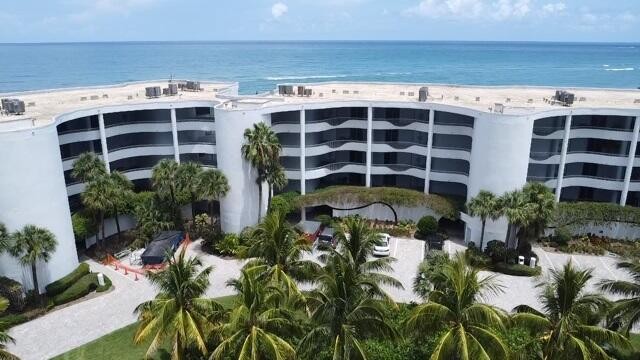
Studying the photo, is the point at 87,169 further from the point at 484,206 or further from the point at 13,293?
the point at 484,206

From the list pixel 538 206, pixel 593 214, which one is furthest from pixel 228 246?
pixel 593 214

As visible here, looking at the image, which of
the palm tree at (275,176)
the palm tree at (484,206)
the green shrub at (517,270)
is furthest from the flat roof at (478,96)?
the green shrub at (517,270)

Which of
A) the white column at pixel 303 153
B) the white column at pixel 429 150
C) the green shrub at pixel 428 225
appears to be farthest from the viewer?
the white column at pixel 303 153

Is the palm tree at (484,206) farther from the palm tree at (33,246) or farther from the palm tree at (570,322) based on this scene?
the palm tree at (33,246)

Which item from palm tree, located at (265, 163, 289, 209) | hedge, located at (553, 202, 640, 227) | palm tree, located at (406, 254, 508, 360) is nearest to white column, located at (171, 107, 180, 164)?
palm tree, located at (265, 163, 289, 209)

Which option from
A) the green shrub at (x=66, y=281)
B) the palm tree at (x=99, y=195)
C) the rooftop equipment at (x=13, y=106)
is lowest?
the green shrub at (x=66, y=281)

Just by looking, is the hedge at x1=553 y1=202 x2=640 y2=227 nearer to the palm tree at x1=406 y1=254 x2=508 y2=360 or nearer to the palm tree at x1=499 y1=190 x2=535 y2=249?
the palm tree at x1=499 y1=190 x2=535 y2=249

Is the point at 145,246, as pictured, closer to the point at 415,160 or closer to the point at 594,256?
the point at 415,160

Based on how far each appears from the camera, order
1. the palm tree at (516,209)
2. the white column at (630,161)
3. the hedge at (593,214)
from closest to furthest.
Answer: the palm tree at (516,209) < the white column at (630,161) < the hedge at (593,214)
